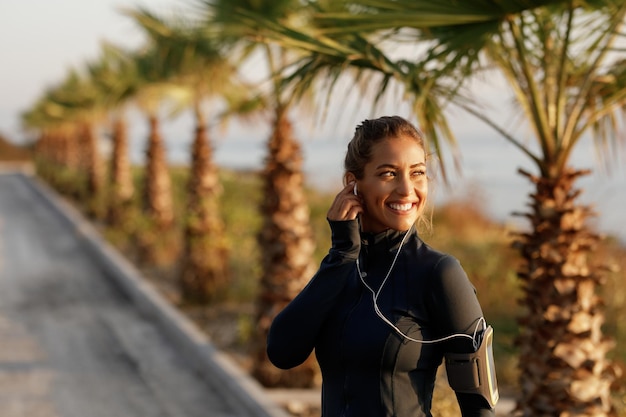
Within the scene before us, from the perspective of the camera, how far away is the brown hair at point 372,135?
92.3 inches

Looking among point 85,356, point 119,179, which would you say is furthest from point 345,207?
point 119,179

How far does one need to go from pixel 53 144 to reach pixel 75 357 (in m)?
35.3

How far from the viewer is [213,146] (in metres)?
11.7

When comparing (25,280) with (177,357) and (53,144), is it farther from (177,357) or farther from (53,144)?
(53,144)

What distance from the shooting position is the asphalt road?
24.4 ft

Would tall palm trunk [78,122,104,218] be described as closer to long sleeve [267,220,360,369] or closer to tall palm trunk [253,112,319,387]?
tall palm trunk [253,112,319,387]

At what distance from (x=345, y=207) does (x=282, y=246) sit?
5321 millimetres

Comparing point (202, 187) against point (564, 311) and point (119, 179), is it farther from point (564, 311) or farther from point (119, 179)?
point (119, 179)

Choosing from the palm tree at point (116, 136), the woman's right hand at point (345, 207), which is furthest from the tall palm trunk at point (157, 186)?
the woman's right hand at point (345, 207)

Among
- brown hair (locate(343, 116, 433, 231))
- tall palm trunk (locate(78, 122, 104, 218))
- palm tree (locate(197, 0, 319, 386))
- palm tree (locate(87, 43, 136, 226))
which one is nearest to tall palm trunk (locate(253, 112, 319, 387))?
palm tree (locate(197, 0, 319, 386))

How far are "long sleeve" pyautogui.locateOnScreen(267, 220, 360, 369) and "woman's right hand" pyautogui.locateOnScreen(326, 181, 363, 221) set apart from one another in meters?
0.02

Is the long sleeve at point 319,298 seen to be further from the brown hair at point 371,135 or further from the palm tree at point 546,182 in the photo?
the palm tree at point 546,182

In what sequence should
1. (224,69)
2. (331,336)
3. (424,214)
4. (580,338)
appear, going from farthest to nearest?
(224,69), (580,338), (424,214), (331,336)

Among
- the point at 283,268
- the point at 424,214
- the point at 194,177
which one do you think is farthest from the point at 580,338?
the point at 194,177
